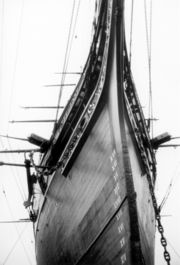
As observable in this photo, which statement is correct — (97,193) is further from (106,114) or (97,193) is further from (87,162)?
(106,114)

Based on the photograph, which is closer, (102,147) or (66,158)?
(102,147)

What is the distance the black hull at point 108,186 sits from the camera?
4633 mm

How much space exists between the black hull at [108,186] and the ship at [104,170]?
1 cm

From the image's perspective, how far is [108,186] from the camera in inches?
199

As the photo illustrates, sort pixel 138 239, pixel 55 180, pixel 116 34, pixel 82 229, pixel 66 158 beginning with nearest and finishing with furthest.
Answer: pixel 138 239, pixel 116 34, pixel 82 229, pixel 66 158, pixel 55 180

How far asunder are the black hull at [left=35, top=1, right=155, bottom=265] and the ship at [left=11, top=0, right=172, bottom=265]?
0.04 ft

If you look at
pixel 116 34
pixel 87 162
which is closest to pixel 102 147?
pixel 87 162

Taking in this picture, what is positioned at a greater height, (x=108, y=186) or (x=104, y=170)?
(x=104, y=170)

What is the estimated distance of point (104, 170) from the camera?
5.20 metres

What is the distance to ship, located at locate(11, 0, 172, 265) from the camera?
4730mm

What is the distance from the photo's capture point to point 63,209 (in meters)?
6.40

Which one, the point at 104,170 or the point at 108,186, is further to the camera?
the point at 104,170

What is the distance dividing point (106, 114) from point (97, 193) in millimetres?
1264

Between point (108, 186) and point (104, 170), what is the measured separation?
277mm
